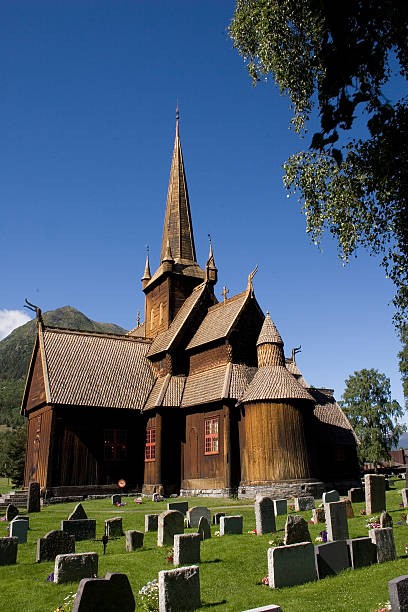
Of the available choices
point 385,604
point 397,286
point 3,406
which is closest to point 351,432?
point 397,286

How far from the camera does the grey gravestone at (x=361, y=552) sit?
955 cm

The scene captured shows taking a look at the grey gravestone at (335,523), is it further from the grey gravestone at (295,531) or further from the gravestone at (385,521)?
the grey gravestone at (295,531)

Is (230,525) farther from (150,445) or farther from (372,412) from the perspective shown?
(372,412)

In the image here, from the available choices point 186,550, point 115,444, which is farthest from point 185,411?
point 186,550

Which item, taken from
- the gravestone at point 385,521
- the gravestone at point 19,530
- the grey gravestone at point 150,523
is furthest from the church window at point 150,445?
the gravestone at point 385,521

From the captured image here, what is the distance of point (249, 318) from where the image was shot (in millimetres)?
29234

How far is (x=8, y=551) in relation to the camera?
11.1m

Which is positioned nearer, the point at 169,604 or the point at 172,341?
the point at 169,604

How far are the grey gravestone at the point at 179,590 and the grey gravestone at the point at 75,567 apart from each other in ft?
7.67

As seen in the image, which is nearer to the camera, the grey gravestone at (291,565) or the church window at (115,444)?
the grey gravestone at (291,565)

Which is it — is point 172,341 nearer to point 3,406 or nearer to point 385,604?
point 385,604

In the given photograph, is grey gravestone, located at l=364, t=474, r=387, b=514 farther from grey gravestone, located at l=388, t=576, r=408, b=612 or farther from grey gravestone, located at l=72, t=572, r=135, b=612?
grey gravestone, located at l=72, t=572, r=135, b=612

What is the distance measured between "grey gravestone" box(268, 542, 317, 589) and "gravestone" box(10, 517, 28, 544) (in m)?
7.62

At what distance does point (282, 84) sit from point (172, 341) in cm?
1840
